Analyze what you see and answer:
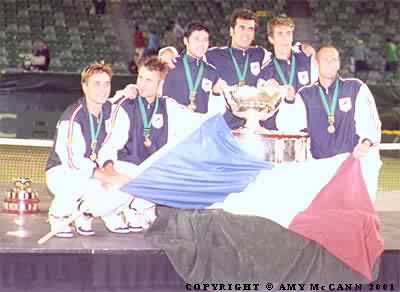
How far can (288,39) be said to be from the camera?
26.2ft

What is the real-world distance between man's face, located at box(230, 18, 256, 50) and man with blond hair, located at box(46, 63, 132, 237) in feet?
4.81

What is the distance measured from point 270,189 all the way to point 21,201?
261cm

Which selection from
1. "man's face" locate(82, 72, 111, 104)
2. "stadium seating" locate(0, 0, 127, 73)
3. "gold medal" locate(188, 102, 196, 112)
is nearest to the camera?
"man's face" locate(82, 72, 111, 104)

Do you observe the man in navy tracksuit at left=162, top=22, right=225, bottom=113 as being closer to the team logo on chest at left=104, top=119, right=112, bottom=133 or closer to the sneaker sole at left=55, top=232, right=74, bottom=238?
the team logo on chest at left=104, top=119, right=112, bottom=133

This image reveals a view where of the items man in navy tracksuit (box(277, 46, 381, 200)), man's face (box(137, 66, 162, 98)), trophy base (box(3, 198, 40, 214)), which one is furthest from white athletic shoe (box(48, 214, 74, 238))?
man in navy tracksuit (box(277, 46, 381, 200))

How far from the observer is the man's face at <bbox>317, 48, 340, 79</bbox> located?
7453 millimetres

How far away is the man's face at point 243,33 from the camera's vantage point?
8.12 m

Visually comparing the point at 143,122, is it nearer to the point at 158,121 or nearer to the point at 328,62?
the point at 158,121

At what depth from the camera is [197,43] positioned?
8.05 m

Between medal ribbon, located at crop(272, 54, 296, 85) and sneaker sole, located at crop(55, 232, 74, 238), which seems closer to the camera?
sneaker sole, located at crop(55, 232, 74, 238)

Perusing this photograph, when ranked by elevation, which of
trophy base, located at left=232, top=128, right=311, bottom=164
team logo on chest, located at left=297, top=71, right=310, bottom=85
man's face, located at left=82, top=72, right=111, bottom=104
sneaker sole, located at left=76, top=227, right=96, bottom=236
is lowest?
sneaker sole, located at left=76, top=227, right=96, bottom=236

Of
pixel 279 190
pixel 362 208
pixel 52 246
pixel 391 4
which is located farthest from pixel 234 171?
pixel 391 4

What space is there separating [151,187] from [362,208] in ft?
5.09

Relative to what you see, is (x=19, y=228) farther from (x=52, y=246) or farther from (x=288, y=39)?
(x=288, y=39)
